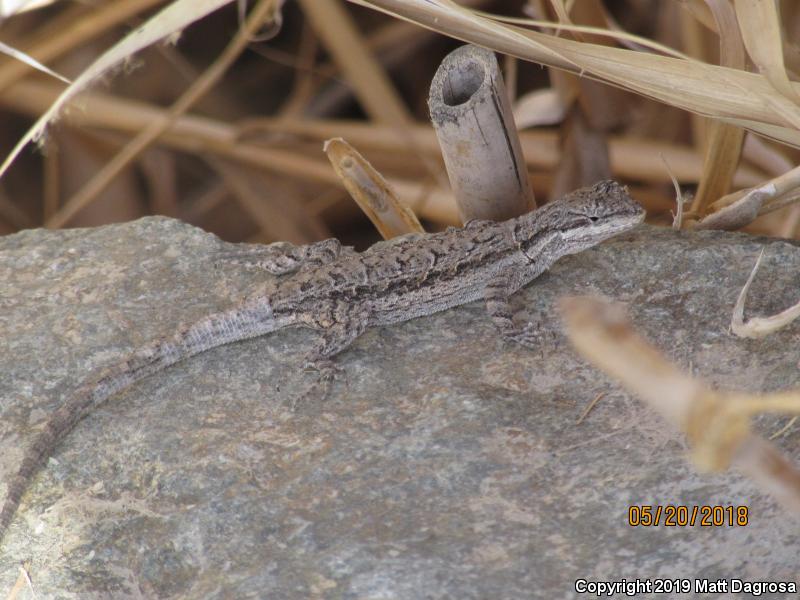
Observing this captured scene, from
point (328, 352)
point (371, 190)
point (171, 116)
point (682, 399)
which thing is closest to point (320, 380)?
point (328, 352)

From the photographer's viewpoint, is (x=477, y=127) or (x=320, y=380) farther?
(x=477, y=127)

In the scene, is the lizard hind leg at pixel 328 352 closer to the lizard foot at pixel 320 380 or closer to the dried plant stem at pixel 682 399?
the lizard foot at pixel 320 380

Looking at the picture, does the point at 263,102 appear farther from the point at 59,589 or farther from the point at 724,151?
the point at 59,589

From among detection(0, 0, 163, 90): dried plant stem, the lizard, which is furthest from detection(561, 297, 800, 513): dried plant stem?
detection(0, 0, 163, 90): dried plant stem

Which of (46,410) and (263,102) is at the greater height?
(263,102)

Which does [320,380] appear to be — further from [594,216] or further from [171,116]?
[171,116]

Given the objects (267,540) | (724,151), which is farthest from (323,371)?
(724,151)
